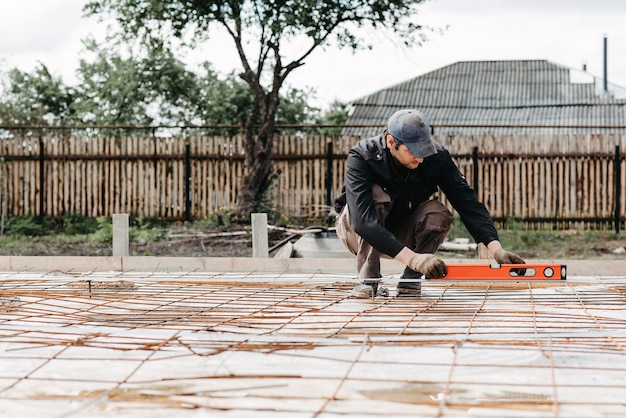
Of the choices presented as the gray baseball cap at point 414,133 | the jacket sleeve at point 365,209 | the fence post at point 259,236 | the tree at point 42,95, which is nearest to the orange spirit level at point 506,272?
the jacket sleeve at point 365,209

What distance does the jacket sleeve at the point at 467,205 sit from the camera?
3.90 metres

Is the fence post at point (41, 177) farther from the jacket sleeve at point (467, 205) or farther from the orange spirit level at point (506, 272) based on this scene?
the orange spirit level at point (506, 272)

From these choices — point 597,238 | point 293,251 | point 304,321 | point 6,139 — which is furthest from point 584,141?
point 304,321

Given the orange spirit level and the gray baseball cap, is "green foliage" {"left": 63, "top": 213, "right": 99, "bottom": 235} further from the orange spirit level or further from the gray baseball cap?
the orange spirit level

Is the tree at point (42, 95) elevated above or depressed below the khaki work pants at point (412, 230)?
above

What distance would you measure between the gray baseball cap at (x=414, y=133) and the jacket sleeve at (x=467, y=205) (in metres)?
0.31

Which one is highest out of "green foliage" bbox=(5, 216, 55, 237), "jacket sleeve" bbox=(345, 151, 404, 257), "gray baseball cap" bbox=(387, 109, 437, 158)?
"gray baseball cap" bbox=(387, 109, 437, 158)

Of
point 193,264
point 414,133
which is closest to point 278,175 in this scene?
Result: point 193,264

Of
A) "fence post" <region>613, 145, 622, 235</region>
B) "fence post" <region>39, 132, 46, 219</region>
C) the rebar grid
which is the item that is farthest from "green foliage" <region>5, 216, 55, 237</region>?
"fence post" <region>613, 145, 622, 235</region>

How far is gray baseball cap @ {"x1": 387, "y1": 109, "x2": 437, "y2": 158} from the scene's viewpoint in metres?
3.57

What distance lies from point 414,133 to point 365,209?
400 millimetres

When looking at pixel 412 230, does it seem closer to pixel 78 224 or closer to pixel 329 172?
pixel 329 172

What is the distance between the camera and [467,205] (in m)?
3.92

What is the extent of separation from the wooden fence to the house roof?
791 cm
